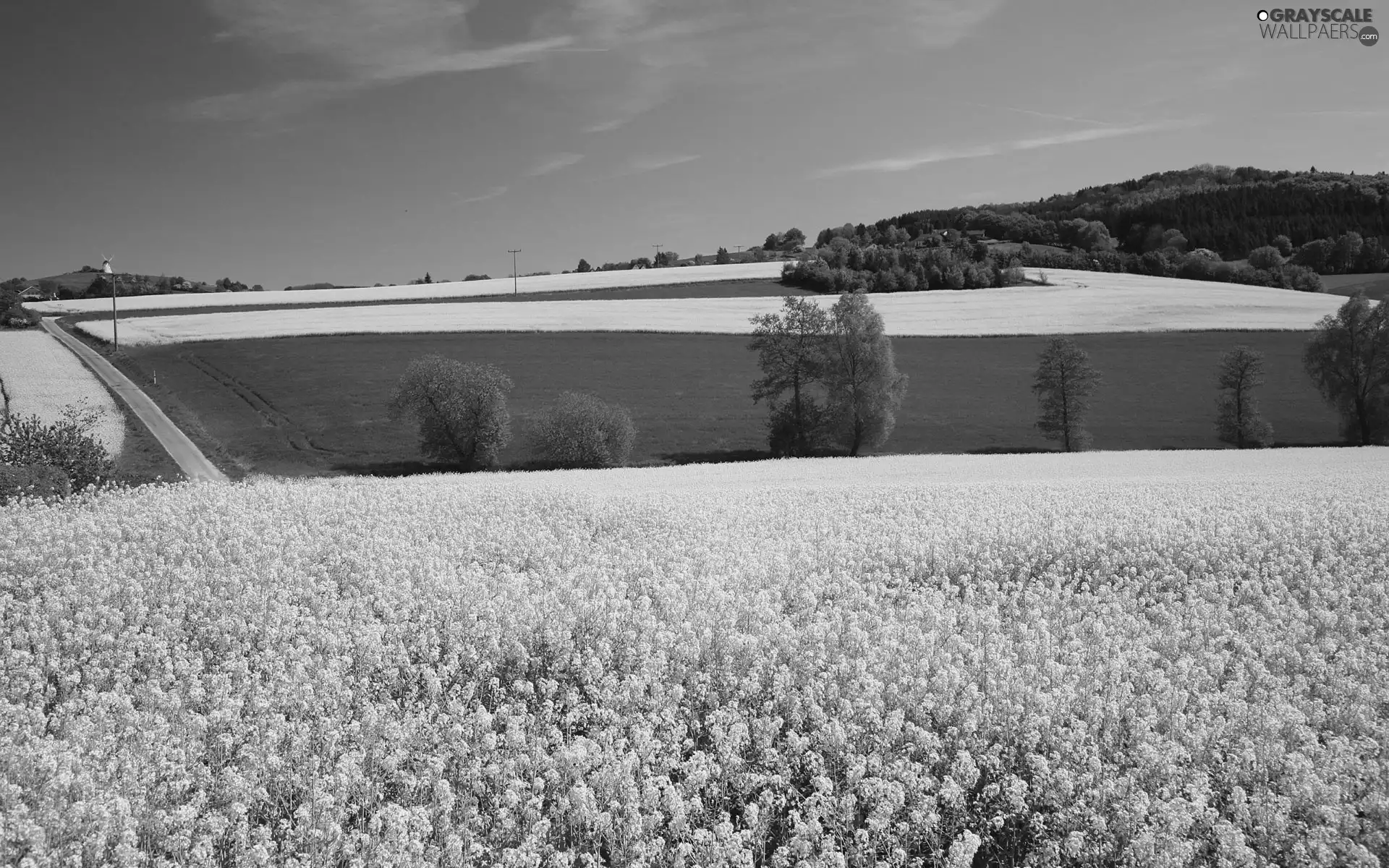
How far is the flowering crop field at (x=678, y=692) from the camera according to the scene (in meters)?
5.47

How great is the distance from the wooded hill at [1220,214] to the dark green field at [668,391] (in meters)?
68.7

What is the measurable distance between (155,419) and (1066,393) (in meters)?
52.5

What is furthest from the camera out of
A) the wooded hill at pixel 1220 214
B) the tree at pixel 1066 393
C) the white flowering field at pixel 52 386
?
the wooded hill at pixel 1220 214

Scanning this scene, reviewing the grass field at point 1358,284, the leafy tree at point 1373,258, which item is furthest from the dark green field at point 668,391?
the leafy tree at point 1373,258

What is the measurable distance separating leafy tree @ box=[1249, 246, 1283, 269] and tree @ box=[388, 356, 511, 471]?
11550cm

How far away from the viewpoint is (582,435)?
135 feet

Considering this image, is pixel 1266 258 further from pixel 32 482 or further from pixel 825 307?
pixel 32 482

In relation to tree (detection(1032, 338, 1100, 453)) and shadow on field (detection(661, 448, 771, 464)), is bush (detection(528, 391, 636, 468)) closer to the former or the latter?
shadow on field (detection(661, 448, 771, 464))

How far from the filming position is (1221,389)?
180 ft

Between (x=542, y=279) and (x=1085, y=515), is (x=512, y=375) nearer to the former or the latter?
(x=1085, y=515)

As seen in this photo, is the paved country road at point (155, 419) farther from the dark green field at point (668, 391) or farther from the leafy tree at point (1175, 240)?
the leafy tree at point (1175, 240)

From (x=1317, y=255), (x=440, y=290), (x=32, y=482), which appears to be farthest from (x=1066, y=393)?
(x=1317, y=255)

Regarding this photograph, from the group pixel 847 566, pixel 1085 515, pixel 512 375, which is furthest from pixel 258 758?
pixel 512 375

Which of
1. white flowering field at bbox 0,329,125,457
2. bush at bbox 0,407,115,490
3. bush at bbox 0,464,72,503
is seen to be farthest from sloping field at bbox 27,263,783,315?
bush at bbox 0,464,72,503
